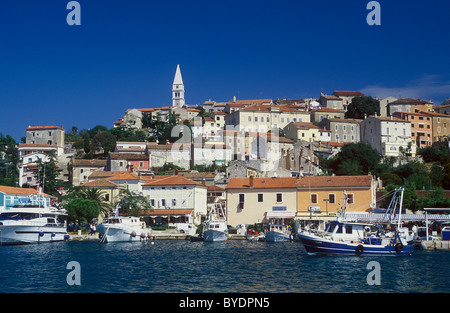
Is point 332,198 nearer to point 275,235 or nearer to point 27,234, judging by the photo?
point 275,235

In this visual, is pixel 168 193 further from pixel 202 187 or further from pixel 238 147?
pixel 238 147

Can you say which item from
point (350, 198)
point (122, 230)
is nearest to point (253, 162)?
point (350, 198)

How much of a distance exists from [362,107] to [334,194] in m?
65.6

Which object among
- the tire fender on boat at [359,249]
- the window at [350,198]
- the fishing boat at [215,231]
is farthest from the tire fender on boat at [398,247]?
the window at [350,198]

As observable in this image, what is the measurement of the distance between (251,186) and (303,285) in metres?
33.7

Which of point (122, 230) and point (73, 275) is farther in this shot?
point (122, 230)

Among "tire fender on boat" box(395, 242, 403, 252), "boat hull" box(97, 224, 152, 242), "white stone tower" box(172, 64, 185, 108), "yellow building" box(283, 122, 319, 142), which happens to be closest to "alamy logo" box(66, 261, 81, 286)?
"boat hull" box(97, 224, 152, 242)

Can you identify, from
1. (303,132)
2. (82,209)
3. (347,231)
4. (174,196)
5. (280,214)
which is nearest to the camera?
(347,231)

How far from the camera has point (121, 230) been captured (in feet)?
164

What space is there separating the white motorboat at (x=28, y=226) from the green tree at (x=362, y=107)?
82.7 meters

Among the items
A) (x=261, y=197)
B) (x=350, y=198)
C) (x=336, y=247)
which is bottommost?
(x=336, y=247)

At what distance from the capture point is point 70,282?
2577 cm

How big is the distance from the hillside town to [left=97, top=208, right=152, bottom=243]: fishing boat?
935 centimetres
